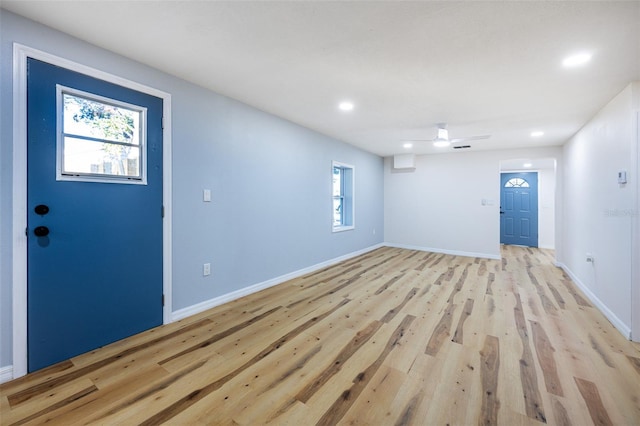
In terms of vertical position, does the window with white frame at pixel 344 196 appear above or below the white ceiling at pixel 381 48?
below

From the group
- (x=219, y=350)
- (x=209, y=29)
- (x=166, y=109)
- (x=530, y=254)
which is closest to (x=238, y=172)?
(x=166, y=109)

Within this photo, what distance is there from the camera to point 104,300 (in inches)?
89.7

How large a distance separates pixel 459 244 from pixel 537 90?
4.29 meters

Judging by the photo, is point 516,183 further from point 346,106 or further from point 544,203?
point 346,106

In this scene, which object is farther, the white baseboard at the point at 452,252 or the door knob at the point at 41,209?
the white baseboard at the point at 452,252

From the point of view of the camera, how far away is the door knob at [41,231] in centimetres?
192

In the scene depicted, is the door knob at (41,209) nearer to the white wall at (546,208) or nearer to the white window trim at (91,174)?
the white window trim at (91,174)

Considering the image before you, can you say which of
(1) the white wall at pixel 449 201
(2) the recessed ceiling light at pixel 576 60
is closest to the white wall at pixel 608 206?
(2) the recessed ceiling light at pixel 576 60

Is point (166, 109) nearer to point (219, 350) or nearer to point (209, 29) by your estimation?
point (209, 29)

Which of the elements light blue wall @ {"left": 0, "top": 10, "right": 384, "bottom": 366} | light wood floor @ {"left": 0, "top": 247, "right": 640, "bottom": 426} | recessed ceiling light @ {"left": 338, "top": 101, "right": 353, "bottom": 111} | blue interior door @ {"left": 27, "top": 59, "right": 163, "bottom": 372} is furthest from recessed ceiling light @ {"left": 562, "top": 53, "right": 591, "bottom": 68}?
blue interior door @ {"left": 27, "top": 59, "right": 163, "bottom": 372}

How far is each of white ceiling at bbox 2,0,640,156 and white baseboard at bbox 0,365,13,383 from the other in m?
2.43

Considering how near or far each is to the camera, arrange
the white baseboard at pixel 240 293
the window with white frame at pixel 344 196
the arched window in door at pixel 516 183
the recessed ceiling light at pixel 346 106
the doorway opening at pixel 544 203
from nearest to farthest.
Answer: the white baseboard at pixel 240 293
the recessed ceiling light at pixel 346 106
the window with white frame at pixel 344 196
the doorway opening at pixel 544 203
the arched window in door at pixel 516 183

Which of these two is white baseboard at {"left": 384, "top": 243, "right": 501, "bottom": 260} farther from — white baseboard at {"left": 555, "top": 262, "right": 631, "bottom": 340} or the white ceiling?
the white ceiling

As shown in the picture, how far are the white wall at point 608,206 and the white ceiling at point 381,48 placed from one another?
0.34 metres
